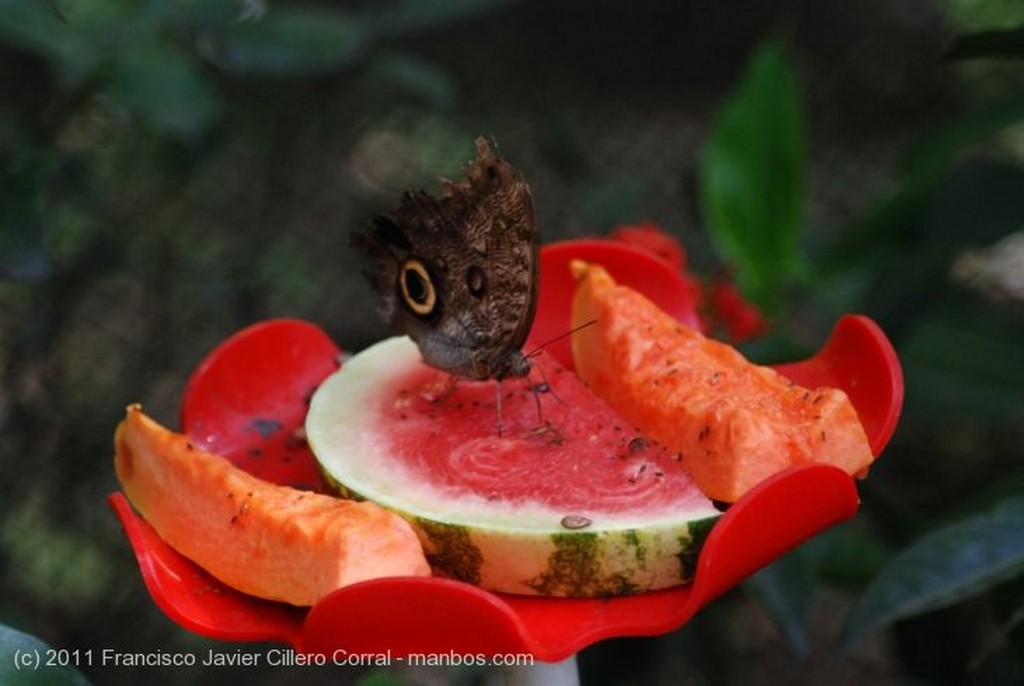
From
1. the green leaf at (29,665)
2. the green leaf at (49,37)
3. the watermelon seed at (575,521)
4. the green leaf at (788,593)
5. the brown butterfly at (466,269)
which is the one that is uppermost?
the green leaf at (49,37)

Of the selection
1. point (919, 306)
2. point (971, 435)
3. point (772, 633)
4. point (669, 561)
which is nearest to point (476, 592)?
point (669, 561)

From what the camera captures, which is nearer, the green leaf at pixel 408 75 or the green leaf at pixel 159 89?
the green leaf at pixel 159 89

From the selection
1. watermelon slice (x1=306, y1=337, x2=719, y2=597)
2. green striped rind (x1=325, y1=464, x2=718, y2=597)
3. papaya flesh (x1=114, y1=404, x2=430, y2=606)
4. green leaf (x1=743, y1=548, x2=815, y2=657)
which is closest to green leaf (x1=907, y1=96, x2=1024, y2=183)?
green leaf (x1=743, y1=548, x2=815, y2=657)

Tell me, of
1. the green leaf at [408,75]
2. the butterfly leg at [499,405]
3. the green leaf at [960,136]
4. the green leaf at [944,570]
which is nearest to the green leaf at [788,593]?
the green leaf at [944,570]

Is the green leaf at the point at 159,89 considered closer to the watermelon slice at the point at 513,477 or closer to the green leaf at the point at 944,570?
the watermelon slice at the point at 513,477

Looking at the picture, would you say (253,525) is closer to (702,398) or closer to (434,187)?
(702,398)

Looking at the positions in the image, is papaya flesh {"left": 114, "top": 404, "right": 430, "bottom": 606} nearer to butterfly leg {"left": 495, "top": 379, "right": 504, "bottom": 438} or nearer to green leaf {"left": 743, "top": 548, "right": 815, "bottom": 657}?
butterfly leg {"left": 495, "top": 379, "right": 504, "bottom": 438}

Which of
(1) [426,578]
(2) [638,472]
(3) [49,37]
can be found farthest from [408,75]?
(1) [426,578]

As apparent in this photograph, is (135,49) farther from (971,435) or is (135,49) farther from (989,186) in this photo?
(971,435)
